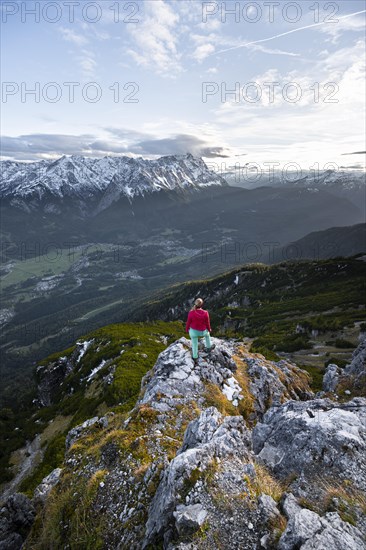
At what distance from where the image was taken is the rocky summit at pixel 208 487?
26.5 feet

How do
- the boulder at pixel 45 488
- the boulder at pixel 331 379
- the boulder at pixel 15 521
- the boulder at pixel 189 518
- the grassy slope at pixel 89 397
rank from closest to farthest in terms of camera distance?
1. the boulder at pixel 189 518
2. the boulder at pixel 15 521
3. the boulder at pixel 45 488
4. the boulder at pixel 331 379
5. the grassy slope at pixel 89 397

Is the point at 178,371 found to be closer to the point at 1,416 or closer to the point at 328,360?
the point at 328,360

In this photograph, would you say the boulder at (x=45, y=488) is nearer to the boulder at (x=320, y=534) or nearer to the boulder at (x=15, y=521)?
the boulder at (x=15, y=521)

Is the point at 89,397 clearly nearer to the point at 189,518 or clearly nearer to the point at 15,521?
the point at 15,521

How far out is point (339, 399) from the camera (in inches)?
802

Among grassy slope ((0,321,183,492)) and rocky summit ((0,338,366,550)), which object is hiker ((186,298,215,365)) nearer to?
rocky summit ((0,338,366,550))

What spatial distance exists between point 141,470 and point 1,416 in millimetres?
75516

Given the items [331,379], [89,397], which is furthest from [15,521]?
[89,397]

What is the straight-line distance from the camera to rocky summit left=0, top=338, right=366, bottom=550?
809cm

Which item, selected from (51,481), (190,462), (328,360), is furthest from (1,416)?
(190,462)

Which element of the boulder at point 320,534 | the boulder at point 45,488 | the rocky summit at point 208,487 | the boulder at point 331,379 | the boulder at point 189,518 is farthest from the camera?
the boulder at point 331,379

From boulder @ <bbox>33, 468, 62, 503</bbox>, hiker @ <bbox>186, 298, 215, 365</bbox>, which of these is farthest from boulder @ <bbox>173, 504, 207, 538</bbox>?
hiker @ <bbox>186, 298, 215, 365</bbox>

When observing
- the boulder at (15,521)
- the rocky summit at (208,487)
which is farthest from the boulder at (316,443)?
the boulder at (15,521)

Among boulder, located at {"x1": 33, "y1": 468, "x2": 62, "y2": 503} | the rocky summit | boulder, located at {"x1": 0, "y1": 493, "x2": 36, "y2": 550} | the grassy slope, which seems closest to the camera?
the rocky summit
